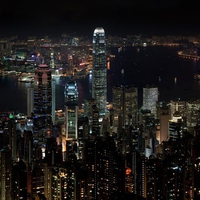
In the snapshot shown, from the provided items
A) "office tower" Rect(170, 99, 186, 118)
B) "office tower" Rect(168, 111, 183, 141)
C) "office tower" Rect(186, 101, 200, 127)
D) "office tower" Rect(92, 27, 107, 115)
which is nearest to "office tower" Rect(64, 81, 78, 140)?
"office tower" Rect(92, 27, 107, 115)

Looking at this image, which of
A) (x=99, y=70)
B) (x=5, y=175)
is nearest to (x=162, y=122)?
(x=5, y=175)

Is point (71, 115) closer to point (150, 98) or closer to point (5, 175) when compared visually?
point (150, 98)

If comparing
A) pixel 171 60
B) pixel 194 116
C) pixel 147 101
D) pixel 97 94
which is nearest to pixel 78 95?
pixel 97 94

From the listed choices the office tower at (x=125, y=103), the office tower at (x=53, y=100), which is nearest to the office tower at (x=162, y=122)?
the office tower at (x=125, y=103)

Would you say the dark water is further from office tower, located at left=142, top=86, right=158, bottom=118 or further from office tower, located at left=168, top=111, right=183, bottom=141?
office tower, located at left=168, top=111, right=183, bottom=141

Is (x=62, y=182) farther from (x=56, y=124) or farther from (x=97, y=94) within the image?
(x=97, y=94)

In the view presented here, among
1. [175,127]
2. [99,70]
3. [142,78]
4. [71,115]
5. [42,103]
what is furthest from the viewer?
[142,78]

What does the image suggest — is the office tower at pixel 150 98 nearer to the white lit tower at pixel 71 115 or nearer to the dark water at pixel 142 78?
the dark water at pixel 142 78
